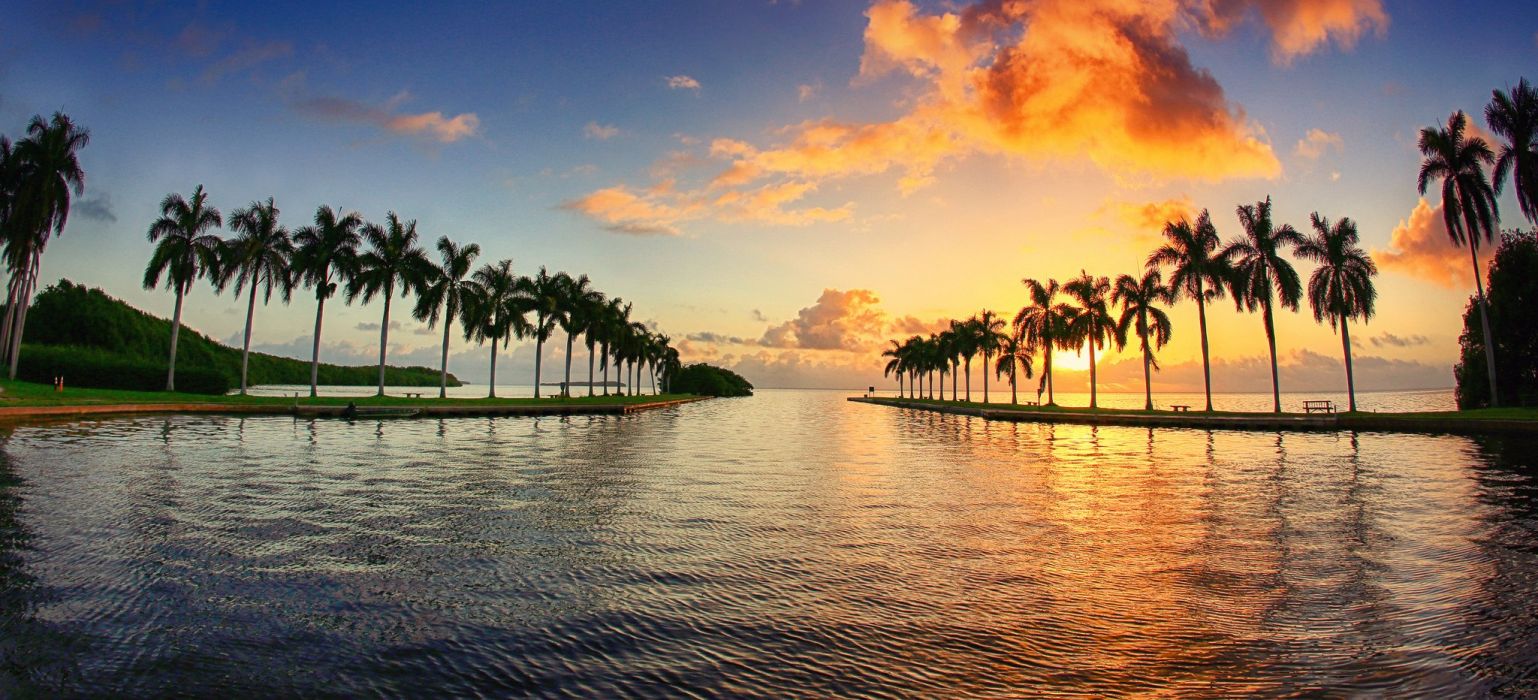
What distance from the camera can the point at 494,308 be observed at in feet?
230

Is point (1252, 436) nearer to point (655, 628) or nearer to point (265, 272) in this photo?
point (655, 628)

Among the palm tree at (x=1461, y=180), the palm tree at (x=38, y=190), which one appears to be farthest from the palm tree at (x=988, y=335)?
the palm tree at (x=38, y=190)

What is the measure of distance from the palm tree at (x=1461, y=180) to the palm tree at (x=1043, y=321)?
29504mm

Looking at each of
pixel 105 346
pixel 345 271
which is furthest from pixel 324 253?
pixel 105 346

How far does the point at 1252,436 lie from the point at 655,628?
4056cm

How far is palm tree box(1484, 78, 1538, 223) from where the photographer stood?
4331 centimetres

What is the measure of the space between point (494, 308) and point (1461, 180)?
255 ft

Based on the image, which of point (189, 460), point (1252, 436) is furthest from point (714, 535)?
point (1252, 436)

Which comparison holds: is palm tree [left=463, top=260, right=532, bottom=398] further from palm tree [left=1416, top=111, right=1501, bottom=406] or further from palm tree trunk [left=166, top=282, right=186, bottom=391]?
palm tree [left=1416, top=111, right=1501, bottom=406]

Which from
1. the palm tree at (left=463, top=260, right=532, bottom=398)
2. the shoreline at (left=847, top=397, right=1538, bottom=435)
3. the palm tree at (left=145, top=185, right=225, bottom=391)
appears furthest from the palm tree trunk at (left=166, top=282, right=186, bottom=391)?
the shoreline at (left=847, top=397, right=1538, bottom=435)

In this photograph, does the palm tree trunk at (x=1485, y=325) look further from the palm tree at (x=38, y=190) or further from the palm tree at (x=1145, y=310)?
the palm tree at (x=38, y=190)

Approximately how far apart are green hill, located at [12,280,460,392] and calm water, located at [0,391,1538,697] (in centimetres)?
4785

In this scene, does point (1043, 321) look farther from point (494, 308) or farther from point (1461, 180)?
point (494, 308)

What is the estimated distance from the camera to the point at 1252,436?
37125mm
